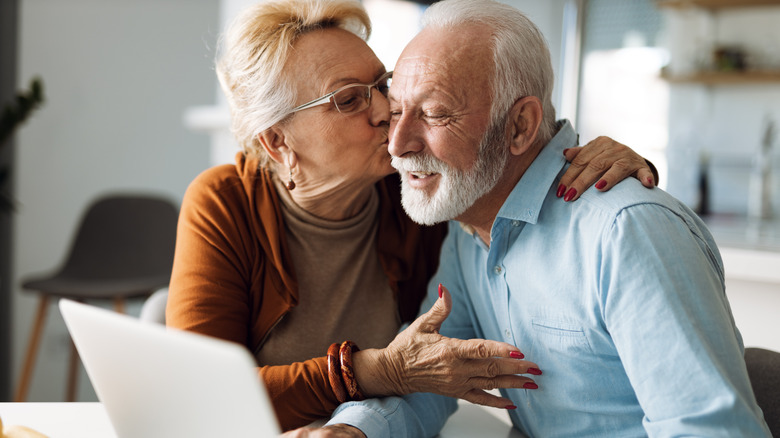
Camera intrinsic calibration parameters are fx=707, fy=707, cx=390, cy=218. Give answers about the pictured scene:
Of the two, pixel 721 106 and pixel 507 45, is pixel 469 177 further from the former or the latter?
pixel 721 106

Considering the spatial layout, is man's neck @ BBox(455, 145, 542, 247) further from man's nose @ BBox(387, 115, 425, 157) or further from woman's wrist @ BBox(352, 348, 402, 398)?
woman's wrist @ BBox(352, 348, 402, 398)

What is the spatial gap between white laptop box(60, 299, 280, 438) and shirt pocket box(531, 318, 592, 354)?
0.54m

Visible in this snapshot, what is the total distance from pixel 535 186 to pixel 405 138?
0.24m

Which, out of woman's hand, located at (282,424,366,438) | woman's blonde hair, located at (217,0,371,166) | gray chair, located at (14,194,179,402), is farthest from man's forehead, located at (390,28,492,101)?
gray chair, located at (14,194,179,402)

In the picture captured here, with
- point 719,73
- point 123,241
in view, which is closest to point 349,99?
point 123,241

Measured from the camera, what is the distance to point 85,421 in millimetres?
1149

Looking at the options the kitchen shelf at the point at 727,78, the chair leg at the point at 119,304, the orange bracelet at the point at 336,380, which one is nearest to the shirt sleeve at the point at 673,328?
the orange bracelet at the point at 336,380

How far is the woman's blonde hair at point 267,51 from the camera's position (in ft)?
4.73

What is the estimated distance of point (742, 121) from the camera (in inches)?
184

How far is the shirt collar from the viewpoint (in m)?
1.17

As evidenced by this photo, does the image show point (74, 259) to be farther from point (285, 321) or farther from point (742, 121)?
point (742, 121)

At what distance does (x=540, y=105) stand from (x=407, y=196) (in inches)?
11.5

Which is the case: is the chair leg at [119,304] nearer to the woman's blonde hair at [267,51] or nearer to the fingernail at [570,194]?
the woman's blonde hair at [267,51]

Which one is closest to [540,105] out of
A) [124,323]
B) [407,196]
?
[407,196]
